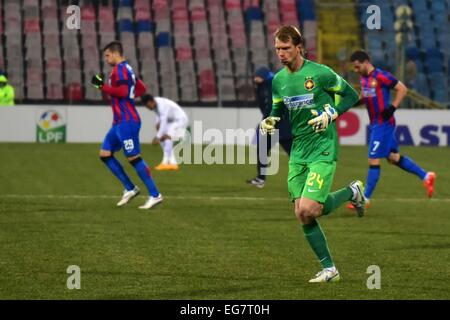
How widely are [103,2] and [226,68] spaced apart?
14.6ft

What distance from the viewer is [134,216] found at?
15.3m

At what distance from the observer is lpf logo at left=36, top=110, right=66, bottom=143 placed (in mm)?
33094

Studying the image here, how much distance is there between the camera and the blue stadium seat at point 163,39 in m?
37.7

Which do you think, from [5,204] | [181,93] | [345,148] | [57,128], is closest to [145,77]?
[181,93]

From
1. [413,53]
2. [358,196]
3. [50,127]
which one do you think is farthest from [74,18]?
[358,196]

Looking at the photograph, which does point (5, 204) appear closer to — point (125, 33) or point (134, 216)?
point (134, 216)

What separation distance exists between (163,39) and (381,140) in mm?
21694

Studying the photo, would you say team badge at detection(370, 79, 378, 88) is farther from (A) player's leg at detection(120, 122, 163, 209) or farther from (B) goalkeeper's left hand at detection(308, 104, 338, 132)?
(B) goalkeeper's left hand at detection(308, 104, 338, 132)

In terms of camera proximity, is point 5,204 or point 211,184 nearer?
point 5,204

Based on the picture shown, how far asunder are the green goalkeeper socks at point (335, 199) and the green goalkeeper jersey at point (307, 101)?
419 millimetres

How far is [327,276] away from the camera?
9750mm

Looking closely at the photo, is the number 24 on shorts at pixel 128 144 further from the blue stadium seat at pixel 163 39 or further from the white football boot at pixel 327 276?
the blue stadium seat at pixel 163 39

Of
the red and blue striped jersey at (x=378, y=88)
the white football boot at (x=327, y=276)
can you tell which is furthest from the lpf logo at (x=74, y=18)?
the white football boot at (x=327, y=276)

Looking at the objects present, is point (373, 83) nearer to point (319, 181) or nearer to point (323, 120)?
point (319, 181)
